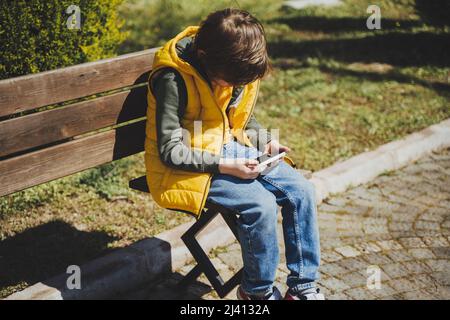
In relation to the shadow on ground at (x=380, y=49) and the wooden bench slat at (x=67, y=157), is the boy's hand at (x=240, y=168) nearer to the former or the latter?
the wooden bench slat at (x=67, y=157)

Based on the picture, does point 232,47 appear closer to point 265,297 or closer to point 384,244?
point 265,297

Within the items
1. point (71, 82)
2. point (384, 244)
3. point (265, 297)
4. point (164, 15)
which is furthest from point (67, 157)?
point (164, 15)

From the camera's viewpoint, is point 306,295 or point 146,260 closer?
point 306,295

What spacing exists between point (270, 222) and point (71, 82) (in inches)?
46.2

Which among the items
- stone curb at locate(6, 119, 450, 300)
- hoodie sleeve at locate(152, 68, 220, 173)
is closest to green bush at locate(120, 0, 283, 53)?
stone curb at locate(6, 119, 450, 300)

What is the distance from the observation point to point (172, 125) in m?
2.78

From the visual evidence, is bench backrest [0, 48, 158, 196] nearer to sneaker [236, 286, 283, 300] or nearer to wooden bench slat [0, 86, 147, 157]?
wooden bench slat [0, 86, 147, 157]

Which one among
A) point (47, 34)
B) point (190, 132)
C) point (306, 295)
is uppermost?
point (47, 34)

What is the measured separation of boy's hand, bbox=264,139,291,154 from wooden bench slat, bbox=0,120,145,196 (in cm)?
69

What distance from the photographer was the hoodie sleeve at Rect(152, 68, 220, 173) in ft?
9.12

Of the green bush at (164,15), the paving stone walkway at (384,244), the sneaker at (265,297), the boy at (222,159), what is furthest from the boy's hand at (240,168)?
the green bush at (164,15)

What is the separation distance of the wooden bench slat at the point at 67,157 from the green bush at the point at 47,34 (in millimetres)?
1133
